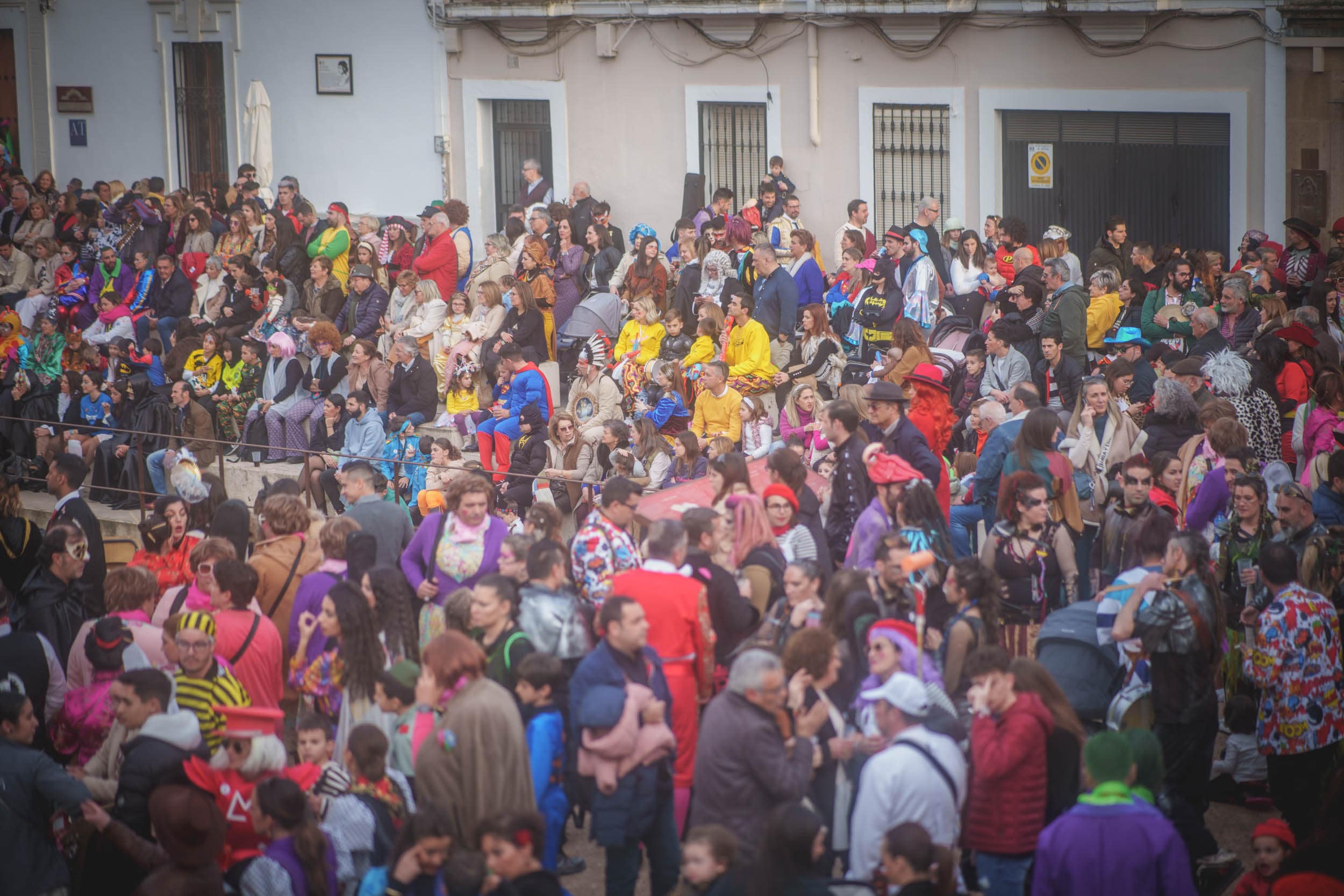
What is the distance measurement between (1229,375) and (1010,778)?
5654mm

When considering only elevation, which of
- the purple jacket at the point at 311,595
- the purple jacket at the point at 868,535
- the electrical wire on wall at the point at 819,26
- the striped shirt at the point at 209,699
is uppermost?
the electrical wire on wall at the point at 819,26

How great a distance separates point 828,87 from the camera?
1812cm

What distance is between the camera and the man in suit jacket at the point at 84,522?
9.42 meters

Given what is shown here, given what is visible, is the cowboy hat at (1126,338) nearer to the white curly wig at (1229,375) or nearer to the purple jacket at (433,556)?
the white curly wig at (1229,375)

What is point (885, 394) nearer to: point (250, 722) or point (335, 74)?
point (250, 722)

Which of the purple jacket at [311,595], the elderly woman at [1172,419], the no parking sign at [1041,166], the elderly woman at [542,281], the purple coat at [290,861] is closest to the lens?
the purple coat at [290,861]

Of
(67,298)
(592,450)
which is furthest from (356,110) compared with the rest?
(592,450)

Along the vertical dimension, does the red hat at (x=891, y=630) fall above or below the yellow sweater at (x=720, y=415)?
below

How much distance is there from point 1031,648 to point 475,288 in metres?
8.90

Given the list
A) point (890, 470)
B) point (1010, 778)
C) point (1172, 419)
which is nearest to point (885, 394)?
point (890, 470)

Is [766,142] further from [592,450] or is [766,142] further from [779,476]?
[779,476]

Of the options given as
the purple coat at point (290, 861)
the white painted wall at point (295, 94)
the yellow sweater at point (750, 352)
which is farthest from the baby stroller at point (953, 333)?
the white painted wall at point (295, 94)

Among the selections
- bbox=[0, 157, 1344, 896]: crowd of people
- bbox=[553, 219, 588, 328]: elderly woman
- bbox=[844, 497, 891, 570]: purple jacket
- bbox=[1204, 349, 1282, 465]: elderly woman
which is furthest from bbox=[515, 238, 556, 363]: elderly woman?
bbox=[844, 497, 891, 570]: purple jacket

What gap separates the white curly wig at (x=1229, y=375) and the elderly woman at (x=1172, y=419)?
2.02 feet
